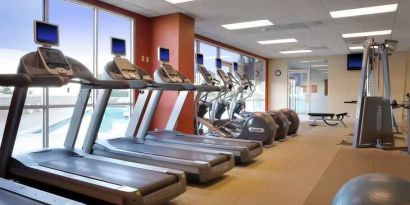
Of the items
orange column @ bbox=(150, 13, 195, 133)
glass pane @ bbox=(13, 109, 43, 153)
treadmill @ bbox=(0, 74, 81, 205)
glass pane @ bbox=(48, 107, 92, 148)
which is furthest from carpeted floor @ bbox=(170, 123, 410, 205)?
glass pane @ bbox=(13, 109, 43, 153)

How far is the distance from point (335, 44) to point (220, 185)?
27.2 feet

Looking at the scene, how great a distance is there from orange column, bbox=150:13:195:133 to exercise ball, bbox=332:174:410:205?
4895mm

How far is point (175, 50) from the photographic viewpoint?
248 inches


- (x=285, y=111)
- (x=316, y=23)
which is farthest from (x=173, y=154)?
(x=316, y=23)

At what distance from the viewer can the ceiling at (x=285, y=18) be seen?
5660mm

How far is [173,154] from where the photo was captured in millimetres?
3854

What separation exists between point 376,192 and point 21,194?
2.42 m

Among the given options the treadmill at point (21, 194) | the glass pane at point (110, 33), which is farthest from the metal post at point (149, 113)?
the treadmill at point (21, 194)

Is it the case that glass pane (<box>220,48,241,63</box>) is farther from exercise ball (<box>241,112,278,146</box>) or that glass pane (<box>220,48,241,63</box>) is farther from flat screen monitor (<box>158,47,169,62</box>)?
flat screen monitor (<box>158,47,169,62</box>)

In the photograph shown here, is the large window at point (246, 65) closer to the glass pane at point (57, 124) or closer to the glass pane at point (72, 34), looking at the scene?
the glass pane at point (72, 34)

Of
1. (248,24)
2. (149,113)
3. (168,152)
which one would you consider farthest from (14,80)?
(248,24)

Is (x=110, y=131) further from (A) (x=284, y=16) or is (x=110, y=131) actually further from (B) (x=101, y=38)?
(A) (x=284, y=16)

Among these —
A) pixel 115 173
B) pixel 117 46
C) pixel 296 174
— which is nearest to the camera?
pixel 115 173

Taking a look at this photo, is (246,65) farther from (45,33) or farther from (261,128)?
(45,33)
